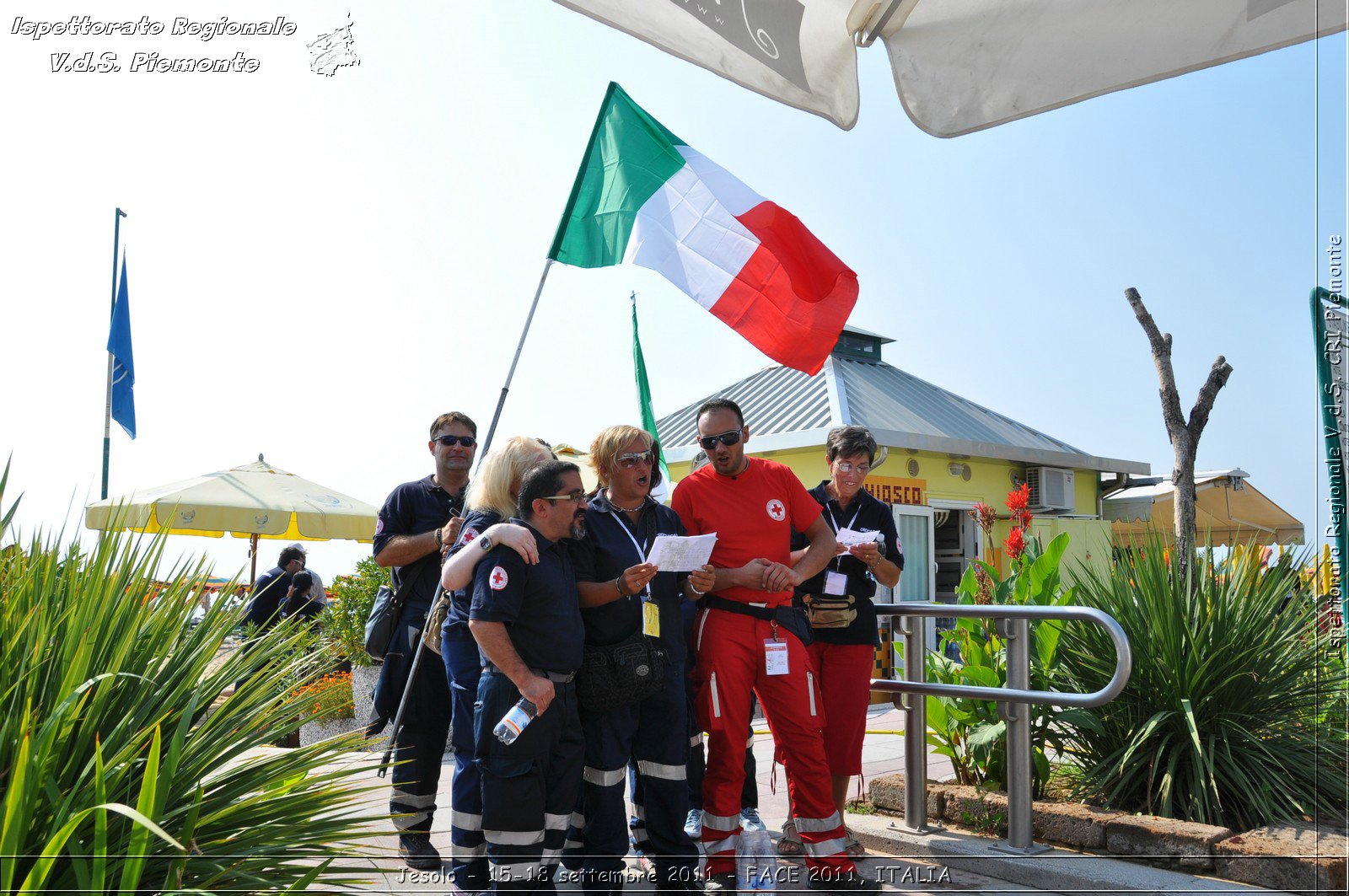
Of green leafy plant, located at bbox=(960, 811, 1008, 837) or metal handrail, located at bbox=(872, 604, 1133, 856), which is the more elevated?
metal handrail, located at bbox=(872, 604, 1133, 856)

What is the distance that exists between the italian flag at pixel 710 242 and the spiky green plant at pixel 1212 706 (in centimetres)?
225

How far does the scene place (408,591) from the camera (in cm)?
476

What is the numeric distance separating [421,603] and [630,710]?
1.31m

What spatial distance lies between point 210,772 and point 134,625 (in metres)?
0.50

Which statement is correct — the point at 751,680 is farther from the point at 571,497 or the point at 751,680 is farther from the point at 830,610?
the point at 571,497

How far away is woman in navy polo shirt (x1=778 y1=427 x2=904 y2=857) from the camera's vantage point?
4824 millimetres

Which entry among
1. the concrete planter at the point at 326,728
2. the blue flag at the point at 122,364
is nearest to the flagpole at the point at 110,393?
the blue flag at the point at 122,364

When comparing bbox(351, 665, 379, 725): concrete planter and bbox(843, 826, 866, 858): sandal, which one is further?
bbox(351, 665, 379, 725): concrete planter

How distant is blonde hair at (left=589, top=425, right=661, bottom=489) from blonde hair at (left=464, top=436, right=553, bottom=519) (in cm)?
20

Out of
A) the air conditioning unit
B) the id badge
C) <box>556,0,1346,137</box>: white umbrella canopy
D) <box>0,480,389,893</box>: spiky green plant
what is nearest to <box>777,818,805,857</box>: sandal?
the id badge

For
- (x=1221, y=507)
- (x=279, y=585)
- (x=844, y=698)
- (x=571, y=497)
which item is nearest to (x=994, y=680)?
(x=844, y=698)

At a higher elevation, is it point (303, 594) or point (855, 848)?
point (303, 594)

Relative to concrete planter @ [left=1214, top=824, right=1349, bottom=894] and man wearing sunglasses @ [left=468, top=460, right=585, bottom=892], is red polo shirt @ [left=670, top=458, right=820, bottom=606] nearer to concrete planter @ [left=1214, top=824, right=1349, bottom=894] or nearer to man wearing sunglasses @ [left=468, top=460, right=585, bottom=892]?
man wearing sunglasses @ [left=468, top=460, right=585, bottom=892]

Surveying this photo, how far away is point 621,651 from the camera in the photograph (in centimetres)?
388
